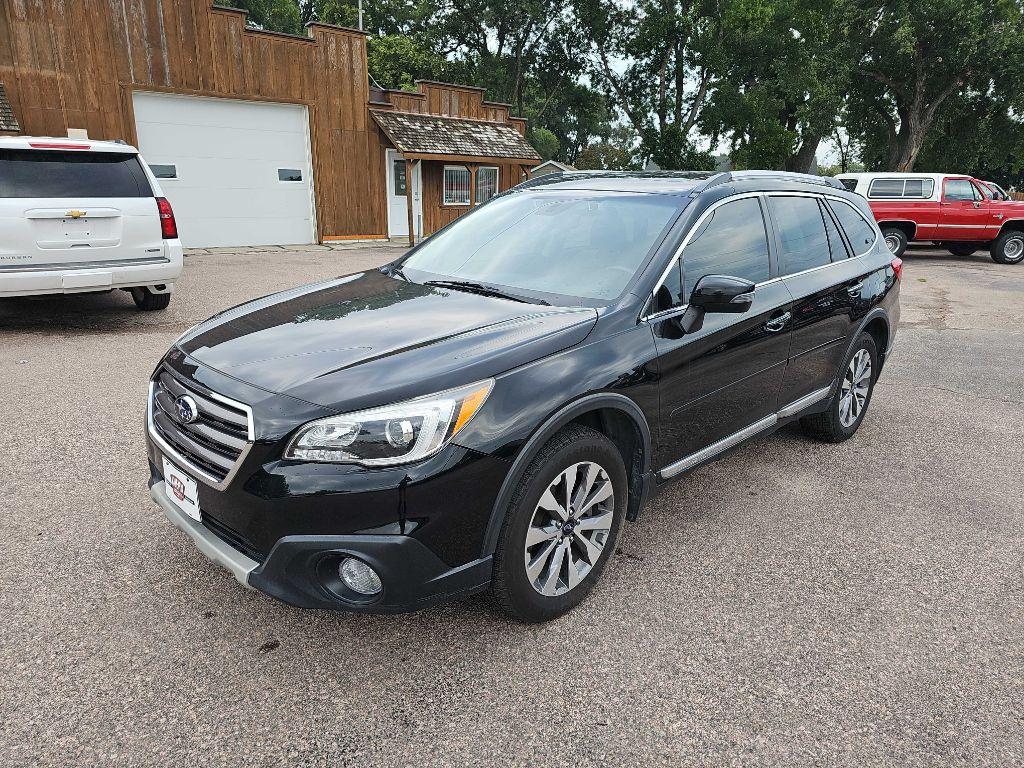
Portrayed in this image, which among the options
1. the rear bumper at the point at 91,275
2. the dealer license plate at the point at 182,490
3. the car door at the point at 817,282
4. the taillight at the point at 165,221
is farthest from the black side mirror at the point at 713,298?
the rear bumper at the point at 91,275

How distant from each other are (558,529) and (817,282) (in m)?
2.37

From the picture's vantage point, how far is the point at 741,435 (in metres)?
3.62

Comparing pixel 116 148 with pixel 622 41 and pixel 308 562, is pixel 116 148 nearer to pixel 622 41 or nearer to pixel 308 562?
pixel 308 562

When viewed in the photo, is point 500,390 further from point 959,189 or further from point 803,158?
point 803,158

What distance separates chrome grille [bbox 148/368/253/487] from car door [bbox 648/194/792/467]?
166cm

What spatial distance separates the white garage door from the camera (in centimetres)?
1459

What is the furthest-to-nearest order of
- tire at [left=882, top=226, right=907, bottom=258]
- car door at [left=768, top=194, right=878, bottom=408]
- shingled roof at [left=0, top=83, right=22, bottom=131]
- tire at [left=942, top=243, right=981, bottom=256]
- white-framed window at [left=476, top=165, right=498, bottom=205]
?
white-framed window at [left=476, top=165, right=498, bottom=205], tire at [left=942, top=243, right=981, bottom=256], tire at [left=882, top=226, right=907, bottom=258], shingled roof at [left=0, top=83, right=22, bottom=131], car door at [left=768, top=194, right=878, bottom=408]

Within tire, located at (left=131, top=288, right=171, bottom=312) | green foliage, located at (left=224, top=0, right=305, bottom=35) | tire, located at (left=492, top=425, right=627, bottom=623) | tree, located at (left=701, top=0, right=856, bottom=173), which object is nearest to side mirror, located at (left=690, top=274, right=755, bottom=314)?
tire, located at (left=492, top=425, right=627, bottom=623)

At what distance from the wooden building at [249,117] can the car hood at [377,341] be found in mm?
12713

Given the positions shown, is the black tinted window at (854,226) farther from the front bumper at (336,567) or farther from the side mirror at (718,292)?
the front bumper at (336,567)

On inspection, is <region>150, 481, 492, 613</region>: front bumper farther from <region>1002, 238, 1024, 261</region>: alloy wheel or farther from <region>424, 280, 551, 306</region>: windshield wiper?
<region>1002, 238, 1024, 261</region>: alloy wheel

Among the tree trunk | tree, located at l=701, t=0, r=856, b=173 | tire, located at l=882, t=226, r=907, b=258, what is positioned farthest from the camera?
the tree trunk

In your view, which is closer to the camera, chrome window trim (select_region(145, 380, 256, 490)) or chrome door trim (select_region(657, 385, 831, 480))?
chrome window trim (select_region(145, 380, 256, 490))

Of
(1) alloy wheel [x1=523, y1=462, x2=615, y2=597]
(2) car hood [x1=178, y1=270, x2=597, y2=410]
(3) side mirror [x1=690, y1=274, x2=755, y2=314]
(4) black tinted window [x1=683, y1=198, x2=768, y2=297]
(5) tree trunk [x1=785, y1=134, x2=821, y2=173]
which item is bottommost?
(1) alloy wheel [x1=523, y1=462, x2=615, y2=597]
